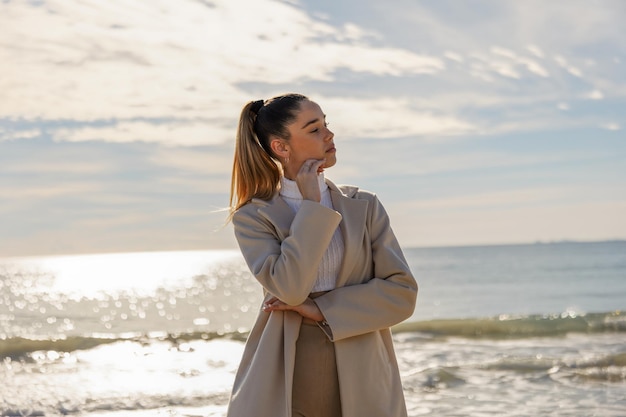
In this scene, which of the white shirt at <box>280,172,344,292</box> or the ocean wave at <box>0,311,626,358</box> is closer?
the white shirt at <box>280,172,344,292</box>

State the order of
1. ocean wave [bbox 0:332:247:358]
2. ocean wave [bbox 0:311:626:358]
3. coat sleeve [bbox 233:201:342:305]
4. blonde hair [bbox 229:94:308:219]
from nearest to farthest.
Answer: coat sleeve [bbox 233:201:342:305], blonde hair [bbox 229:94:308:219], ocean wave [bbox 0:332:247:358], ocean wave [bbox 0:311:626:358]

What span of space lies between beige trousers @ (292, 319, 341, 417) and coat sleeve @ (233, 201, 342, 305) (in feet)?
0.71

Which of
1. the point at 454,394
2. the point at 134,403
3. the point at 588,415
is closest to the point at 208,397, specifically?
the point at 134,403

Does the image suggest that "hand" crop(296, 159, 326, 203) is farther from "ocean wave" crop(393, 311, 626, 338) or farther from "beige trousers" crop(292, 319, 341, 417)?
"ocean wave" crop(393, 311, 626, 338)

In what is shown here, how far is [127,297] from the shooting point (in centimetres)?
4188

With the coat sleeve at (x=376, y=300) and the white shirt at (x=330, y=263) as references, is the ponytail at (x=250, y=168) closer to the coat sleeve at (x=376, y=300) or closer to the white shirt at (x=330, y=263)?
the white shirt at (x=330, y=263)

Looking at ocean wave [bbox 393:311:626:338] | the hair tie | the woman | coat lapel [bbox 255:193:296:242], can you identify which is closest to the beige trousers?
the woman

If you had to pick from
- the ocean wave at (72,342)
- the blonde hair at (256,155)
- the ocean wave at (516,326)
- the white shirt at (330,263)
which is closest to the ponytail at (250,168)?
the blonde hair at (256,155)

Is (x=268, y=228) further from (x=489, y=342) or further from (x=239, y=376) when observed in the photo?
(x=489, y=342)

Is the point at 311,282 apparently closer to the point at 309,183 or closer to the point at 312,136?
the point at 309,183

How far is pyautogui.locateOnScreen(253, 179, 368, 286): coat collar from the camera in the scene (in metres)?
2.93

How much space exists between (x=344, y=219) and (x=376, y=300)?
1.01 ft

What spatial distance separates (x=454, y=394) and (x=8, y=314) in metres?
27.8

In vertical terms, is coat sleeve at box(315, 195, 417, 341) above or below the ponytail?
below
